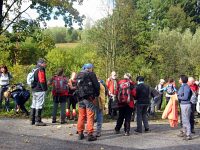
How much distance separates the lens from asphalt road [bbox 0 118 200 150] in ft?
31.3

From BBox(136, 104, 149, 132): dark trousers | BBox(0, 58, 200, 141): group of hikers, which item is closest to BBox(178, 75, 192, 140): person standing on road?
BBox(0, 58, 200, 141): group of hikers

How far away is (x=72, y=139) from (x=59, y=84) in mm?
2749

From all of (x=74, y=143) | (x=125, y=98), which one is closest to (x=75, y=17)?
(x=125, y=98)

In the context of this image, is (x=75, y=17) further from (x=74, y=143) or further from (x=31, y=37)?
(x=74, y=143)

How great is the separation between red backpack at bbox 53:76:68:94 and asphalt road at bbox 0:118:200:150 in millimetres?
1070

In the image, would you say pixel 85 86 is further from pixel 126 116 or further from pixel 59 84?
pixel 59 84

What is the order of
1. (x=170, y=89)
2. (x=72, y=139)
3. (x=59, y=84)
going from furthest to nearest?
(x=170, y=89) → (x=59, y=84) → (x=72, y=139)

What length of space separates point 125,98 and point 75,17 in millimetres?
7710

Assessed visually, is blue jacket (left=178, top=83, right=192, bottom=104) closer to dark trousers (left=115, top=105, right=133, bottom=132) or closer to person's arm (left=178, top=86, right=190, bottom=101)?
person's arm (left=178, top=86, right=190, bottom=101)

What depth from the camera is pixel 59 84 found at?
12.8m

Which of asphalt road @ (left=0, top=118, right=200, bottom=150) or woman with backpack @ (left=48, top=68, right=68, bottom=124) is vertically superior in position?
woman with backpack @ (left=48, top=68, right=68, bottom=124)

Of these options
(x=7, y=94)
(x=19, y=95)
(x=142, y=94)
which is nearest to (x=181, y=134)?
(x=142, y=94)

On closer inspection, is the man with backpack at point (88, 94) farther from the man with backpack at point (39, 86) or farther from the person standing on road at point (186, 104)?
the person standing on road at point (186, 104)

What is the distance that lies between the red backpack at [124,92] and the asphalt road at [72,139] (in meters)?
0.99
